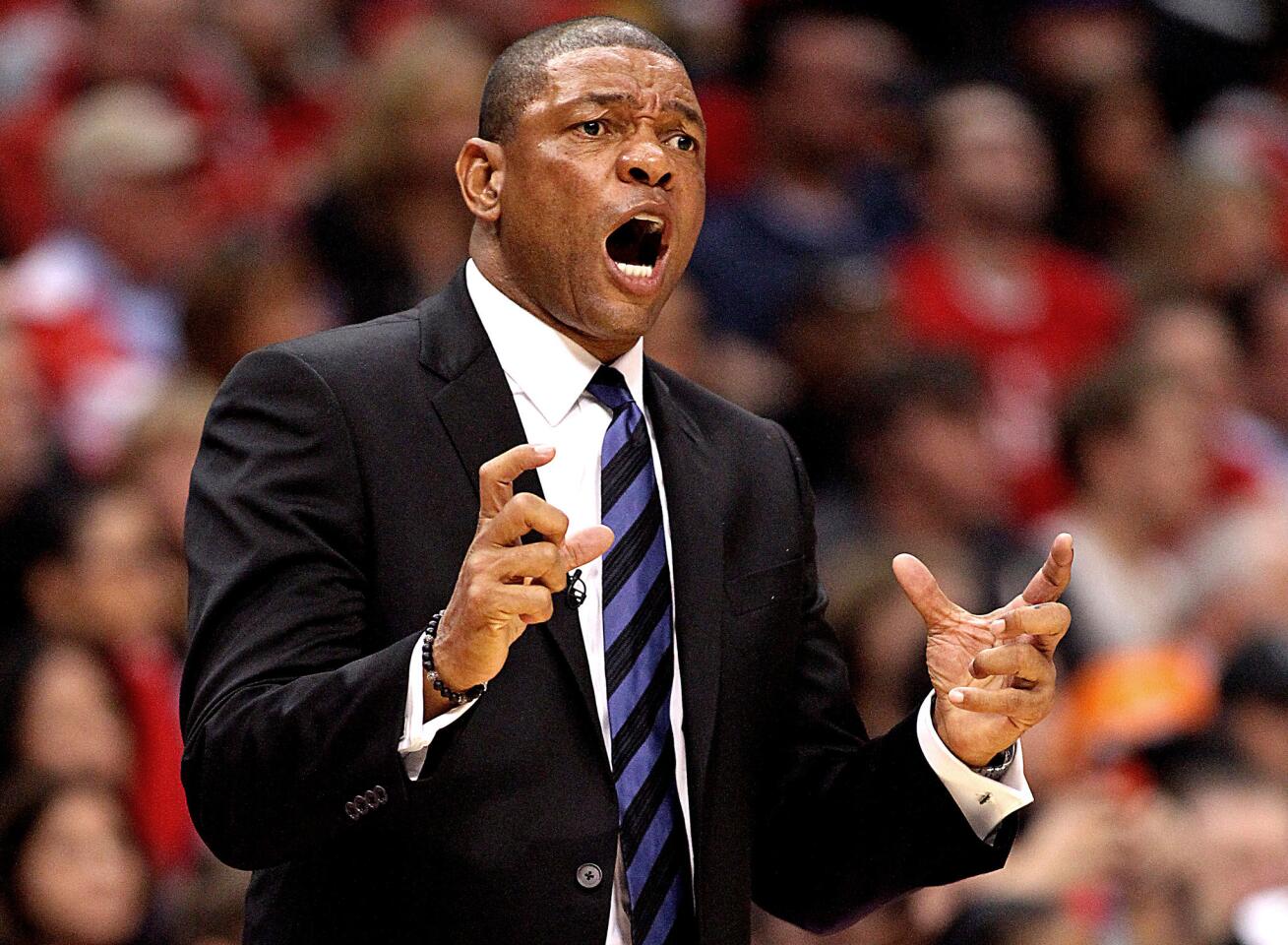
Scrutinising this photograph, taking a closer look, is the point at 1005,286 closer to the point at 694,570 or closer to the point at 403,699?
the point at 694,570

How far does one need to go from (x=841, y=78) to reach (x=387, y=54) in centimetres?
156

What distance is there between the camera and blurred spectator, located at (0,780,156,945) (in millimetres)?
3895

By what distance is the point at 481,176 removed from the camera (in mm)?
2471

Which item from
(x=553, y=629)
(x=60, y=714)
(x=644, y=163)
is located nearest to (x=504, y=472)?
(x=553, y=629)

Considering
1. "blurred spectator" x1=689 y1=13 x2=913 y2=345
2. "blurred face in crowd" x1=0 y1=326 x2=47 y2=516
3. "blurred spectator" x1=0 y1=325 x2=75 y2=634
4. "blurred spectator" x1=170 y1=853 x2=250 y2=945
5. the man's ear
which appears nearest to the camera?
the man's ear

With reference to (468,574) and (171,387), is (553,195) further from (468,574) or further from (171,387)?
(171,387)

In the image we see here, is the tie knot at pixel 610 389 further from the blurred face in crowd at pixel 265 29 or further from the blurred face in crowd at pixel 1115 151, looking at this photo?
the blurred face in crowd at pixel 1115 151

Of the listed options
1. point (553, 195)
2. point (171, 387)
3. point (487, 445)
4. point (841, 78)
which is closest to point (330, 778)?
point (487, 445)

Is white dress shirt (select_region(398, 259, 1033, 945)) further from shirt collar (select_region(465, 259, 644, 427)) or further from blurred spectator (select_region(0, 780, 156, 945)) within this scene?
blurred spectator (select_region(0, 780, 156, 945))

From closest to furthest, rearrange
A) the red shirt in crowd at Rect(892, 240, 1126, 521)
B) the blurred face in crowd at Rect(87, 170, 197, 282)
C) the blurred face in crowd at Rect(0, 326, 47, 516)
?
the blurred face in crowd at Rect(0, 326, 47, 516) → the blurred face in crowd at Rect(87, 170, 197, 282) → the red shirt in crowd at Rect(892, 240, 1126, 521)

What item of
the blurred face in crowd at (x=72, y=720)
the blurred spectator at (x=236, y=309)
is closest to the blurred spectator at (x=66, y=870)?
the blurred face in crowd at (x=72, y=720)

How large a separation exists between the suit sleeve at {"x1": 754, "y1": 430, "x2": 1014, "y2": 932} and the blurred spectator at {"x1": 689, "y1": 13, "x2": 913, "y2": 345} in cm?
345

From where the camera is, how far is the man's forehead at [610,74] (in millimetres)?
2391

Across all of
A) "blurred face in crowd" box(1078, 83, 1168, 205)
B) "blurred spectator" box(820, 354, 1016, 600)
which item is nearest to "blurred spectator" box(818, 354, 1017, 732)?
"blurred spectator" box(820, 354, 1016, 600)
